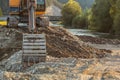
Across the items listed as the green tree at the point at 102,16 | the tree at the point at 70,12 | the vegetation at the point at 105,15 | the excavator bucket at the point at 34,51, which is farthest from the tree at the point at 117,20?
the excavator bucket at the point at 34,51

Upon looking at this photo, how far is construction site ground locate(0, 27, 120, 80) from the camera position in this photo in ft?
58.2

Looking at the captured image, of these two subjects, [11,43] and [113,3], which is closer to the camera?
[11,43]

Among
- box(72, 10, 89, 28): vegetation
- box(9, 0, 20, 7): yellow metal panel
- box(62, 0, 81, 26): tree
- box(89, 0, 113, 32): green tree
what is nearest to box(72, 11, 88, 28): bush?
box(72, 10, 89, 28): vegetation

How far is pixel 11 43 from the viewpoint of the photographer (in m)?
32.1

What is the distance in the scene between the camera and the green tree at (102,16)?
86125mm

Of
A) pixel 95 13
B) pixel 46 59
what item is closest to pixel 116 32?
pixel 95 13

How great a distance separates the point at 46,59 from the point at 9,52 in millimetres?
6754

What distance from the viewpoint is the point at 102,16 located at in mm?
87625

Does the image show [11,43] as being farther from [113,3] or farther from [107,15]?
[107,15]

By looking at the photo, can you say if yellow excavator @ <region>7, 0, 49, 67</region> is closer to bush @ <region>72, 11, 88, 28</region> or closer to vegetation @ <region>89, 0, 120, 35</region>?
vegetation @ <region>89, 0, 120, 35</region>

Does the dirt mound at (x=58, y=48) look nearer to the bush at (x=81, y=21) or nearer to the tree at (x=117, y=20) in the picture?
the tree at (x=117, y=20)

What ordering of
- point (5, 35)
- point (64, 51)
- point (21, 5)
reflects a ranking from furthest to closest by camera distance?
point (21, 5) → point (5, 35) → point (64, 51)

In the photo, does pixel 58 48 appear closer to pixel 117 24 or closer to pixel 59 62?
pixel 59 62

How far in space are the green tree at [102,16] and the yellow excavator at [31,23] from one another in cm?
4762
